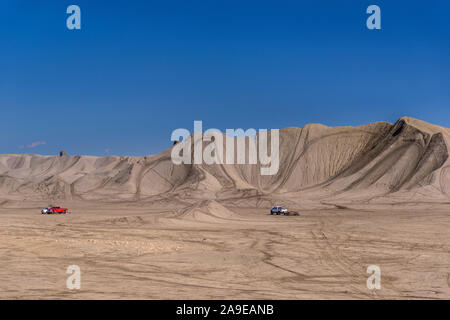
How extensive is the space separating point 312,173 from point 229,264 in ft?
250

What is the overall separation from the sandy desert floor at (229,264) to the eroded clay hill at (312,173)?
48584 millimetres

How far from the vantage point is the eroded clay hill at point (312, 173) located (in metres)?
76.9

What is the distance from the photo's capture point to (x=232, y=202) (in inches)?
2945

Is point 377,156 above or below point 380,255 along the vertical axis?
above

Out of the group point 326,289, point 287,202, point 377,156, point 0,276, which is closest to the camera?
point 326,289
